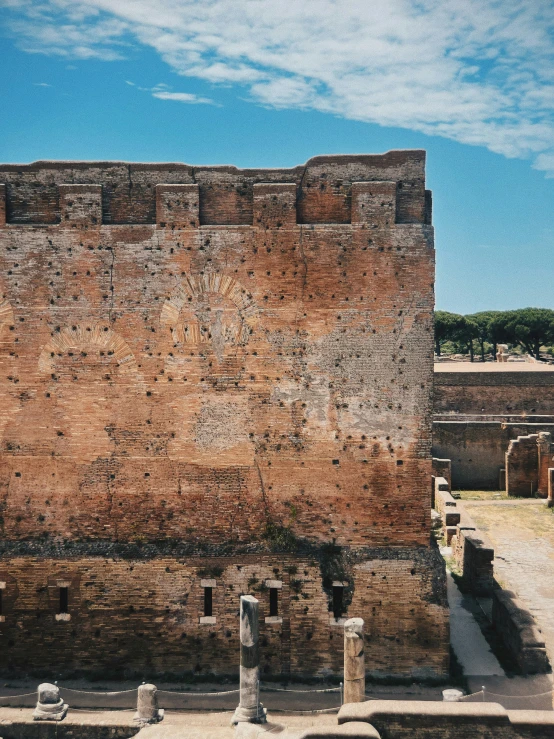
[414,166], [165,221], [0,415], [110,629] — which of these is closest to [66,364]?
[0,415]

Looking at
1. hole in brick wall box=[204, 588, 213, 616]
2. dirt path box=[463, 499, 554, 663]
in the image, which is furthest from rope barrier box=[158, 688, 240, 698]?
dirt path box=[463, 499, 554, 663]

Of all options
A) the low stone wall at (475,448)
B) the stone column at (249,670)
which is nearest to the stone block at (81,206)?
the stone column at (249,670)

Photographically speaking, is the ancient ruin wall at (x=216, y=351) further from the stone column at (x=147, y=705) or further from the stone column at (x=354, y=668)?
the stone column at (x=147, y=705)

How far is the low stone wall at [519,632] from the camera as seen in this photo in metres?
11.9

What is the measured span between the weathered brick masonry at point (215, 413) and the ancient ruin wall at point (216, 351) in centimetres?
4

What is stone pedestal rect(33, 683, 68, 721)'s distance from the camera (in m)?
9.82

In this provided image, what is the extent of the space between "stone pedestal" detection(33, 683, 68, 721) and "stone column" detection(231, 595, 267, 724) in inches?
101

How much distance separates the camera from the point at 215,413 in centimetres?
1213

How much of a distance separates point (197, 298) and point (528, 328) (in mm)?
53233

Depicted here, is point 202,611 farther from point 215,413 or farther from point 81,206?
point 81,206

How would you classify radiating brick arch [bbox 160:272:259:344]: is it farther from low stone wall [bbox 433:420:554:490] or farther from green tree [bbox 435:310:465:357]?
green tree [bbox 435:310:465:357]

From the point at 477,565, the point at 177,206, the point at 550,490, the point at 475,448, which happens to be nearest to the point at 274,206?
the point at 177,206

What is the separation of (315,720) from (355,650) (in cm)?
151

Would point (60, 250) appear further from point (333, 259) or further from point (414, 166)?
point (414, 166)
